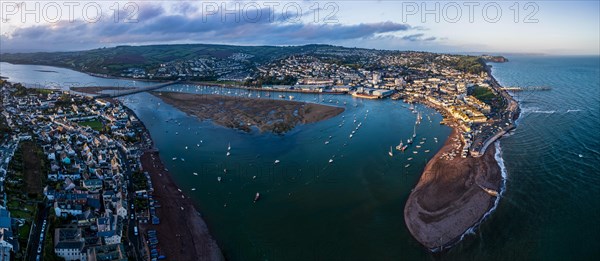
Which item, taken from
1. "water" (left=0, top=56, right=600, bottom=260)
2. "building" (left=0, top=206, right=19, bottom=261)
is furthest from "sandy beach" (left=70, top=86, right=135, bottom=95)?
"building" (left=0, top=206, right=19, bottom=261)

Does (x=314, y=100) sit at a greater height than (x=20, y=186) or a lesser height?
greater

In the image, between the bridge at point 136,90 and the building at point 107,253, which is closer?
the building at point 107,253

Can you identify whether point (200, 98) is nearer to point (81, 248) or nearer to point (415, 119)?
point (415, 119)

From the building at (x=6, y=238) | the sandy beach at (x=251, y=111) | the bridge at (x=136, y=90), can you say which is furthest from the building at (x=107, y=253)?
the bridge at (x=136, y=90)

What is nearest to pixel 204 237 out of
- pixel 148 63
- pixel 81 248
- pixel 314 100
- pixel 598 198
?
pixel 81 248

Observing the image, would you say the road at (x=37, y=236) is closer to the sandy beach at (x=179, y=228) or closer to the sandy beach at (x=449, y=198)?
the sandy beach at (x=179, y=228)

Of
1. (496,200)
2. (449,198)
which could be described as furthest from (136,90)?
(496,200)
